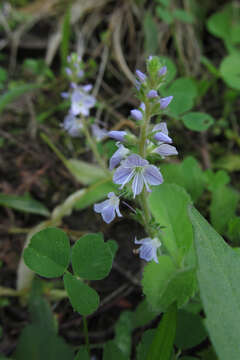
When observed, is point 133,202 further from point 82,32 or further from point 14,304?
point 82,32

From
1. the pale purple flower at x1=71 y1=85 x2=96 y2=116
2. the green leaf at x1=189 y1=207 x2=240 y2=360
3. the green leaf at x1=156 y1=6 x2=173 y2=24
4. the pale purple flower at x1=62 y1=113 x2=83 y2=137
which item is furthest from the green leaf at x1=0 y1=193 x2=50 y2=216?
the green leaf at x1=156 y1=6 x2=173 y2=24

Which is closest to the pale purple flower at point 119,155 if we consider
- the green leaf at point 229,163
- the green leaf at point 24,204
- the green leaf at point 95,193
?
the green leaf at point 95,193

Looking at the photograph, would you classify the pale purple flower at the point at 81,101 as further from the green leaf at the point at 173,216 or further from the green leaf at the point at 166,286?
the green leaf at the point at 166,286

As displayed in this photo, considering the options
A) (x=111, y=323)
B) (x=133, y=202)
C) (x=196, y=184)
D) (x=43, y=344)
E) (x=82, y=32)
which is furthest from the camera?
(x=82, y=32)

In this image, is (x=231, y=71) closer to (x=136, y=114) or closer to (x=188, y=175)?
(x=188, y=175)

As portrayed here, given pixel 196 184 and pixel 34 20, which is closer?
pixel 196 184

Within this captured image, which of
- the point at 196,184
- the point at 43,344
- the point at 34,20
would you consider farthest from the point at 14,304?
the point at 34,20
